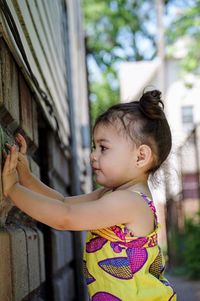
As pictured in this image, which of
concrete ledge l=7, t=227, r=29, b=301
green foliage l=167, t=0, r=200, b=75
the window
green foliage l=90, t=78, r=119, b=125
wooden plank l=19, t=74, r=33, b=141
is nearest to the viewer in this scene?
concrete ledge l=7, t=227, r=29, b=301

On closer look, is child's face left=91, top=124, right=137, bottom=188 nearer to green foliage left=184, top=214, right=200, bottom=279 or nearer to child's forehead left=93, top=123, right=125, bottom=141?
child's forehead left=93, top=123, right=125, bottom=141

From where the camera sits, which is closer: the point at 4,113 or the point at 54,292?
the point at 4,113

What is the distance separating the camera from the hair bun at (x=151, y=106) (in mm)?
2514

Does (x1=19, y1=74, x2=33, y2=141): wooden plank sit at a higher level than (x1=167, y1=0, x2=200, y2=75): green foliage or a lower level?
lower

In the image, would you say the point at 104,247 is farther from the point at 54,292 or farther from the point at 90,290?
the point at 54,292

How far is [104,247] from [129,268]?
122 millimetres

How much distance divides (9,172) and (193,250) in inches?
409

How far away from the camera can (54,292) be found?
3.76 metres

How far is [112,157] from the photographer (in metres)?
2.41

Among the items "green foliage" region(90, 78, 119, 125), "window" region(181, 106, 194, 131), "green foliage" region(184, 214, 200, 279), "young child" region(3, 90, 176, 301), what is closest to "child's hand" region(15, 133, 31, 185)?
"young child" region(3, 90, 176, 301)

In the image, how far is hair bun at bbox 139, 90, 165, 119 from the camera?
2.51 metres

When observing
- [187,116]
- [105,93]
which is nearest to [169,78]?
[187,116]

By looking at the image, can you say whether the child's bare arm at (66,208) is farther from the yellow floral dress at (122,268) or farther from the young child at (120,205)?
the yellow floral dress at (122,268)

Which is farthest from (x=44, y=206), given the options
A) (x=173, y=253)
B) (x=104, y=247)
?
(x=173, y=253)
